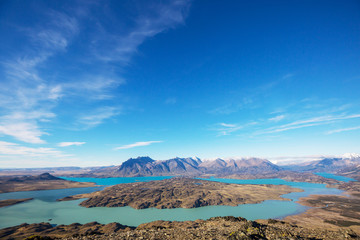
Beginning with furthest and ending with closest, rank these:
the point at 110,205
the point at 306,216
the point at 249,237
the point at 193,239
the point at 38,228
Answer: the point at 110,205 < the point at 306,216 < the point at 38,228 < the point at 193,239 < the point at 249,237

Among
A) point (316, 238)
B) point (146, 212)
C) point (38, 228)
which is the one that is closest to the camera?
point (316, 238)

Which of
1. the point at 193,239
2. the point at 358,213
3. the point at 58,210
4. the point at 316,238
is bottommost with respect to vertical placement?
the point at 358,213

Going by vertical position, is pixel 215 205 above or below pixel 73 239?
below

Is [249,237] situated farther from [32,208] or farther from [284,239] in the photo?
[32,208]

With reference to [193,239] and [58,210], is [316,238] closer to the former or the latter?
[193,239]

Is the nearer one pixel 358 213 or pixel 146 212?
pixel 358 213

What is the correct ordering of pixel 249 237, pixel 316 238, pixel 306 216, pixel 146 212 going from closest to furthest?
pixel 249 237
pixel 316 238
pixel 306 216
pixel 146 212

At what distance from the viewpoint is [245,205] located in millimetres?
143750

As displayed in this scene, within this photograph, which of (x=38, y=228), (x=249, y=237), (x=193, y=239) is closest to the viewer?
(x=249, y=237)

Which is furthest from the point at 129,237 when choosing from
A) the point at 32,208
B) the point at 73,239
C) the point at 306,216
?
the point at 32,208

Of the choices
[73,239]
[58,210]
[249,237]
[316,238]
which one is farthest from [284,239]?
[58,210]

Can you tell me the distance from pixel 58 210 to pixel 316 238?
160 meters

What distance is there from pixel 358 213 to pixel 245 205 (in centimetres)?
7418

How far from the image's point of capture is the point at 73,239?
3158cm
